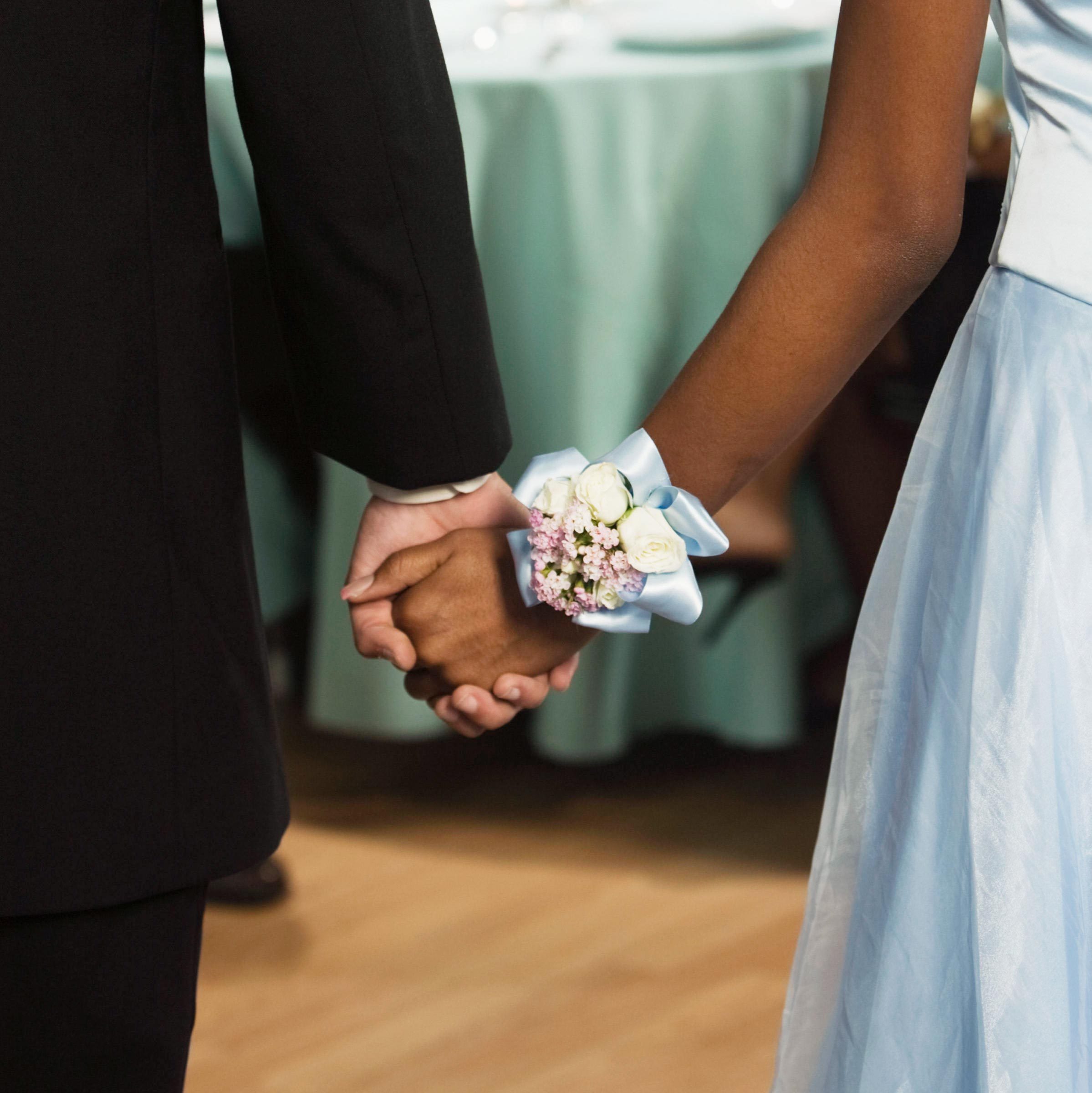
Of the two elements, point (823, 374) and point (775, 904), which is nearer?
point (823, 374)

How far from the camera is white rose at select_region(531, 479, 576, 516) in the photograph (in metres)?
0.85

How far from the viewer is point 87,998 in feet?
2.39

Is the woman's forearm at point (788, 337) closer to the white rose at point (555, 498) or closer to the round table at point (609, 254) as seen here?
the white rose at point (555, 498)

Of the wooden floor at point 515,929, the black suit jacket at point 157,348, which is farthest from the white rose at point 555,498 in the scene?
the wooden floor at point 515,929

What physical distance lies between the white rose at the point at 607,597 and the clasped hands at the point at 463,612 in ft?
0.21

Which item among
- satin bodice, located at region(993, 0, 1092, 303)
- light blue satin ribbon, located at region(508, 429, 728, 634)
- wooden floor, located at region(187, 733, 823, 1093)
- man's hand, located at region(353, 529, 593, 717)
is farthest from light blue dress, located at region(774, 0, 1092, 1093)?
wooden floor, located at region(187, 733, 823, 1093)

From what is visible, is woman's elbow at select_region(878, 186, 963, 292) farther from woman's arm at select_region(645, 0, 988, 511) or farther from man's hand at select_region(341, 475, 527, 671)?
man's hand at select_region(341, 475, 527, 671)

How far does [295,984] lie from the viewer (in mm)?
1649

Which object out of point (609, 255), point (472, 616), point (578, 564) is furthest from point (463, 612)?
point (609, 255)

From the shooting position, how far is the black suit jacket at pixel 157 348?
0.67m

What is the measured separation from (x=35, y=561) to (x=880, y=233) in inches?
17.0

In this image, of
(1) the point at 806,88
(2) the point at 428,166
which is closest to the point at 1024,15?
(2) the point at 428,166

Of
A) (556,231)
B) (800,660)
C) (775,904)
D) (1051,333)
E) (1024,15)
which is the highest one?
(1024,15)

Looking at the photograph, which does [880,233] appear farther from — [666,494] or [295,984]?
[295,984]
